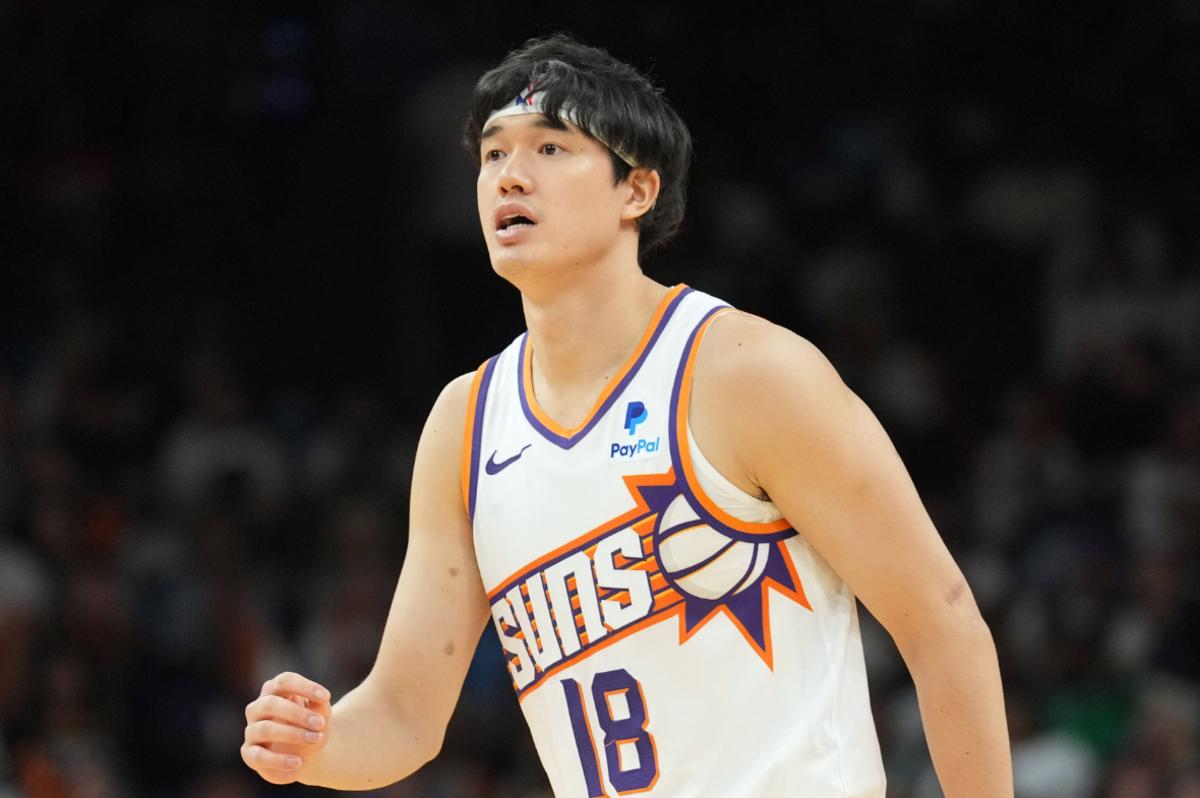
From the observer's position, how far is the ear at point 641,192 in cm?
390

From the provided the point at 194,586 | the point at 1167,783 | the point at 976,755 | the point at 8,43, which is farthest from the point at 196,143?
the point at 976,755

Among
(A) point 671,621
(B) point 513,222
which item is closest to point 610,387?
(B) point 513,222

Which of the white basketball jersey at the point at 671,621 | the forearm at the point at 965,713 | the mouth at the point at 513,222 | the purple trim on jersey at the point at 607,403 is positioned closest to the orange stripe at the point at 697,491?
the white basketball jersey at the point at 671,621

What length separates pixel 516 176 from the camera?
3721mm

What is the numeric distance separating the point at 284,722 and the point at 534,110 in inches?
54.8

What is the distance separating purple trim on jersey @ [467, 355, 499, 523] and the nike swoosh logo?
0.04 metres

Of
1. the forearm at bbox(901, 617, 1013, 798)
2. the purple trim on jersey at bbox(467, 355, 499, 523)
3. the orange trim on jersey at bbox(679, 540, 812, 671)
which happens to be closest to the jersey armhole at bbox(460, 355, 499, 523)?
the purple trim on jersey at bbox(467, 355, 499, 523)

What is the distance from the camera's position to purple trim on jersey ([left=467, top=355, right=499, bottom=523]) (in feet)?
13.0

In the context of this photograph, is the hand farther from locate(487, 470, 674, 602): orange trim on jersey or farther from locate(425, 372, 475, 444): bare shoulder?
locate(425, 372, 475, 444): bare shoulder

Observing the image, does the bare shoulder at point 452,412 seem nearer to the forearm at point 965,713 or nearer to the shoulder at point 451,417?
the shoulder at point 451,417

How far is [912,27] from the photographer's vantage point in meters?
11.1

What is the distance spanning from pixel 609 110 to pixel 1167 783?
4736 millimetres

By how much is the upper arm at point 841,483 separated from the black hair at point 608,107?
2.02 ft

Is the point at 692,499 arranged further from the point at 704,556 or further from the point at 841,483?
the point at 841,483
